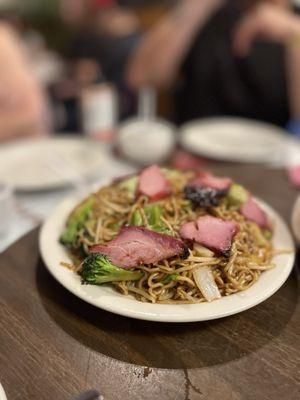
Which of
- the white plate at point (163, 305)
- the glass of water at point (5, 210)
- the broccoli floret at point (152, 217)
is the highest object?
the broccoli floret at point (152, 217)

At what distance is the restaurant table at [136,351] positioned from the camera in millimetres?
964

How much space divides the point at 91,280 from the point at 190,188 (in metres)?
0.48

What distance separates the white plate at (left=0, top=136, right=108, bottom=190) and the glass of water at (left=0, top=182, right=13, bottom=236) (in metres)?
0.22

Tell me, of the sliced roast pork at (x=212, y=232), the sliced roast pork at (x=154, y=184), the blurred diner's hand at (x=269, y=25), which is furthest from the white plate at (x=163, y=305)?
the blurred diner's hand at (x=269, y=25)

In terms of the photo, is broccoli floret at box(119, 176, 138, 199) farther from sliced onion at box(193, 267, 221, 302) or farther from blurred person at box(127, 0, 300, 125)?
blurred person at box(127, 0, 300, 125)

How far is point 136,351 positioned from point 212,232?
39 centimetres

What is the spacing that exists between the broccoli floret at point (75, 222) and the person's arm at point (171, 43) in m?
2.41

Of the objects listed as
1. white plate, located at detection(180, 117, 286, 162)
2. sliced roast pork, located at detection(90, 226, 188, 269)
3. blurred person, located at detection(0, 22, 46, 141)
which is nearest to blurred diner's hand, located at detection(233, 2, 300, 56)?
white plate, located at detection(180, 117, 286, 162)

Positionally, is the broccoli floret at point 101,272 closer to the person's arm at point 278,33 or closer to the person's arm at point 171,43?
the person's arm at point 278,33

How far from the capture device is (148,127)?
93.2 inches

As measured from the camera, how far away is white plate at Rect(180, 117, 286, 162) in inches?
90.2

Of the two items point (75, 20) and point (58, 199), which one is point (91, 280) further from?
point (75, 20)

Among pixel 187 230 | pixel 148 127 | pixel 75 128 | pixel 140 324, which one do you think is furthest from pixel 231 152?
pixel 75 128

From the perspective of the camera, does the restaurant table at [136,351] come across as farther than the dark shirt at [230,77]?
No
